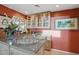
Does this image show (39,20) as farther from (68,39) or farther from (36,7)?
(68,39)

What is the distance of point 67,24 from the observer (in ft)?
6.50

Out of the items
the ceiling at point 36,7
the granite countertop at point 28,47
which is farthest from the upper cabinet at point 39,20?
the granite countertop at point 28,47

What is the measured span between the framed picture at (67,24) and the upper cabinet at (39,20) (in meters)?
0.16

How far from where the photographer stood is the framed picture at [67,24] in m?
1.95

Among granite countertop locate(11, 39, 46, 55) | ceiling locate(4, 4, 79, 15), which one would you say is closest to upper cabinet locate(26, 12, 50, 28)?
ceiling locate(4, 4, 79, 15)

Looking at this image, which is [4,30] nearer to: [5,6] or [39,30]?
[5,6]

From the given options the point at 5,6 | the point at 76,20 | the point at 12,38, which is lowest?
the point at 12,38

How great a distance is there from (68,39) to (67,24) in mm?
235

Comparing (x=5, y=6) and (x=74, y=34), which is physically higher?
(x=5, y=6)

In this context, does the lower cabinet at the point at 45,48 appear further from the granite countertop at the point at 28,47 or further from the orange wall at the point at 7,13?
the orange wall at the point at 7,13

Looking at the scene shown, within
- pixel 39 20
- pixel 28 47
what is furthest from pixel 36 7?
pixel 28 47
